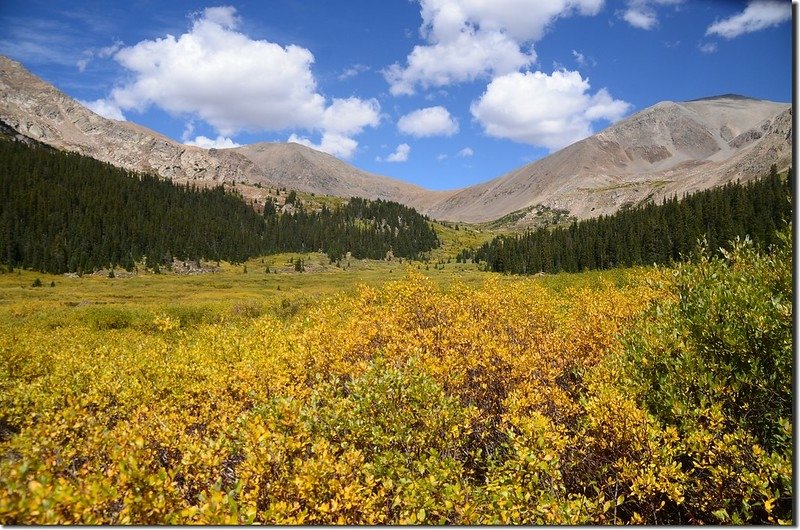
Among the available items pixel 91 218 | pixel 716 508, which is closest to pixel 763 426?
pixel 716 508

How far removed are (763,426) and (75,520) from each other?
53.3ft

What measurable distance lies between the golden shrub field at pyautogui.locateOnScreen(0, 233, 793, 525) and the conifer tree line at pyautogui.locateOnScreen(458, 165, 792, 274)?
122 metres

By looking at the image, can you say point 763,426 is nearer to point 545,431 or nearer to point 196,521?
point 545,431

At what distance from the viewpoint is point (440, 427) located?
40.1 ft

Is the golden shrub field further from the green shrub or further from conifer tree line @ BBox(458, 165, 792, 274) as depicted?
conifer tree line @ BBox(458, 165, 792, 274)

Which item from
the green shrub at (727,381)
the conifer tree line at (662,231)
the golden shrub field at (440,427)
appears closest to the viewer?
the golden shrub field at (440,427)

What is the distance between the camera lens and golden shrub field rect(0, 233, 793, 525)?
842cm

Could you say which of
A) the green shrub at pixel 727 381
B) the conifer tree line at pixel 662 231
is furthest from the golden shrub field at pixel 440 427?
the conifer tree line at pixel 662 231

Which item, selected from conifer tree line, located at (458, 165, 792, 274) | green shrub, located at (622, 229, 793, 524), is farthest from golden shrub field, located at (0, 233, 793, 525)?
conifer tree line, located at (458, 165, 792, 274)

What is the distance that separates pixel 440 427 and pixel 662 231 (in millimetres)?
170513

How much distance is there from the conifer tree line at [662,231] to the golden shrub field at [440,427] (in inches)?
4818

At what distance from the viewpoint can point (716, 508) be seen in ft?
36.1

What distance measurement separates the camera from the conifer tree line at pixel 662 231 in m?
135

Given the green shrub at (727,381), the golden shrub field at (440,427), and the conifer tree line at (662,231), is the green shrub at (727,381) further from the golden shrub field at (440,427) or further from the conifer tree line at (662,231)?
the conifer tree line at (662,231)
